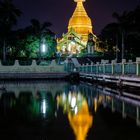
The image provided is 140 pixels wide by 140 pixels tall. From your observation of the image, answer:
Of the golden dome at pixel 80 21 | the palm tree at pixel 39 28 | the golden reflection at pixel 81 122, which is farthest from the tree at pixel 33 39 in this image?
the golden reflection at pixel 81 122

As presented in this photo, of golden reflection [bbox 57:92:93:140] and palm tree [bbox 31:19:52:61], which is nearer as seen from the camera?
golden reflection [bbox 57:92:93:140]

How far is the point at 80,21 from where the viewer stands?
104438 millimetres

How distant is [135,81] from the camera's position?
81.8ft

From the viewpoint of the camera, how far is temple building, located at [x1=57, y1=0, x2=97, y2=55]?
3501 inches

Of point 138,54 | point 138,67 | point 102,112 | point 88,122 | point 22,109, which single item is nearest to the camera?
point 88,122

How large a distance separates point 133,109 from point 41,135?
601 centimetres

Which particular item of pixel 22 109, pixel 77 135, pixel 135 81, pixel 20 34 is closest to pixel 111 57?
pixel 20 34

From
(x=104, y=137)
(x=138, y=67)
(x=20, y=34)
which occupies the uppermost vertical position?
(x=20, y=34)

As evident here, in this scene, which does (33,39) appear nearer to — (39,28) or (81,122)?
(39,28)

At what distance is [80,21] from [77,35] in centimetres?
1272

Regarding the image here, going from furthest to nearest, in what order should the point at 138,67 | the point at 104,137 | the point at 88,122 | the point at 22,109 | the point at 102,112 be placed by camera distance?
the point at 138,67, the point at 22,109, the point at 102,112, the point at 88,122, the point at 104,137

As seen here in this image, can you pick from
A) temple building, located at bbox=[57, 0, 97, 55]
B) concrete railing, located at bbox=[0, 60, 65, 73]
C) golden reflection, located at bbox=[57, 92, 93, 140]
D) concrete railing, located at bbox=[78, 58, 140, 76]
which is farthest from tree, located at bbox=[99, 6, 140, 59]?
golden reflection, located at bbox=[57, 92, 93, 140]

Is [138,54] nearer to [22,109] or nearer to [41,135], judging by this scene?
[22,109]

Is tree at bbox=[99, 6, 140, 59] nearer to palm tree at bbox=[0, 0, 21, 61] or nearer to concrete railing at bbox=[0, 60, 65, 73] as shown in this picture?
concrete railing at bbox=[0, 60, 65, 73]
